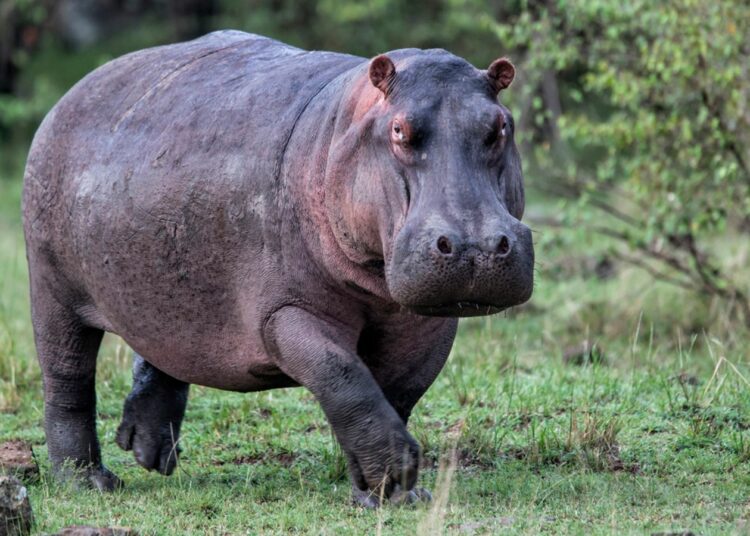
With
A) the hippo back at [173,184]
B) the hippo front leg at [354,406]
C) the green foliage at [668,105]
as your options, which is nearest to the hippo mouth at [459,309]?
the hippo front leg at [354,406]

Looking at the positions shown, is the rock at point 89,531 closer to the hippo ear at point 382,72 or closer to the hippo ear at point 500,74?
the hippo ear at point 382,72

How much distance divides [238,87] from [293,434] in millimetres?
1835

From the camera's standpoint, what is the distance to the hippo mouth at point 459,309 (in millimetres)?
4168

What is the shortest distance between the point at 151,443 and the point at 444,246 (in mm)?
2214

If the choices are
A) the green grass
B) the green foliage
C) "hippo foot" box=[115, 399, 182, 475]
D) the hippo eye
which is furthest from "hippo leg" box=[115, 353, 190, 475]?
the green foliage

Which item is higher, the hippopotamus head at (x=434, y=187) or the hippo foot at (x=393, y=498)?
the hippopotamus head at (x=434, y=187)

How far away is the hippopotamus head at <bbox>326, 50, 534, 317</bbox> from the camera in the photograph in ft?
13.3

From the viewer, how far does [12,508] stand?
4258mm

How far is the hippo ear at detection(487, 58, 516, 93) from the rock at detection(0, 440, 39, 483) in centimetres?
244

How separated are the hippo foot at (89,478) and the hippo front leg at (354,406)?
1.26m

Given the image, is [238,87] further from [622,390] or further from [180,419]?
→ [622,390]

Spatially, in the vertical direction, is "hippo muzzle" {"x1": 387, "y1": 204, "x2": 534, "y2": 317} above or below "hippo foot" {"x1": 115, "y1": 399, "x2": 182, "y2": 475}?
above

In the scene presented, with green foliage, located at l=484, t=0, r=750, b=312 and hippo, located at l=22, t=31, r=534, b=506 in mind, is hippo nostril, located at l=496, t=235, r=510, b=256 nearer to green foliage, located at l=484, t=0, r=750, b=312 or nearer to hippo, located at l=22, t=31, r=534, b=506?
hippo, located at l=22, t=31, r=534, b=506

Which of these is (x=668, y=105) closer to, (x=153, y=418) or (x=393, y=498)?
(x=153, y=418)
